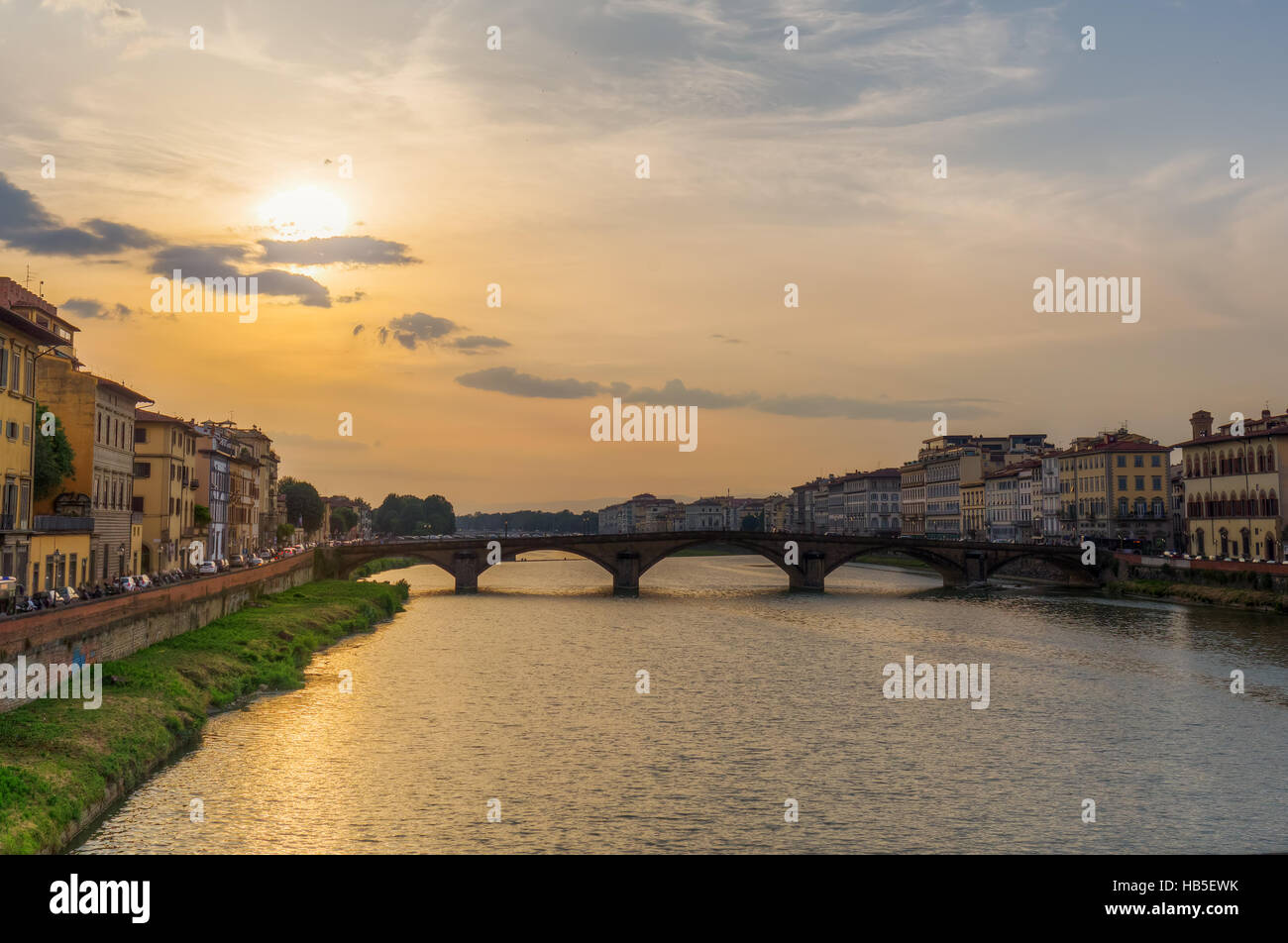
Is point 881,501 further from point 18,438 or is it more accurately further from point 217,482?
point 18,438

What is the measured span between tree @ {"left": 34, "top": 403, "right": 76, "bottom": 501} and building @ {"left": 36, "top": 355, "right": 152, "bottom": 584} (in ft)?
3.14

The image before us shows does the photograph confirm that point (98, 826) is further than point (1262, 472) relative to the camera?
No

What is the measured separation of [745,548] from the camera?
336ft

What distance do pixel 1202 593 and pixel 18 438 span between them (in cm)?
7108

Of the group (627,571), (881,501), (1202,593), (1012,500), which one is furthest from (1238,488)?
(881,501)

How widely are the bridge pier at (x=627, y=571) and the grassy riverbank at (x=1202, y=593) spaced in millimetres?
40014

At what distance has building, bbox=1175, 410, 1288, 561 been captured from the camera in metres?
77.6

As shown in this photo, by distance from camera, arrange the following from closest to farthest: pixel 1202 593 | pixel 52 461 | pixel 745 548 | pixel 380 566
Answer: pixel 52 461 → pixel 1202 593 → pixel 745 548 → pixel 380 566

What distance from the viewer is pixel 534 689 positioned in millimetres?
42875

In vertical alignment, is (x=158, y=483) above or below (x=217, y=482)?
below
